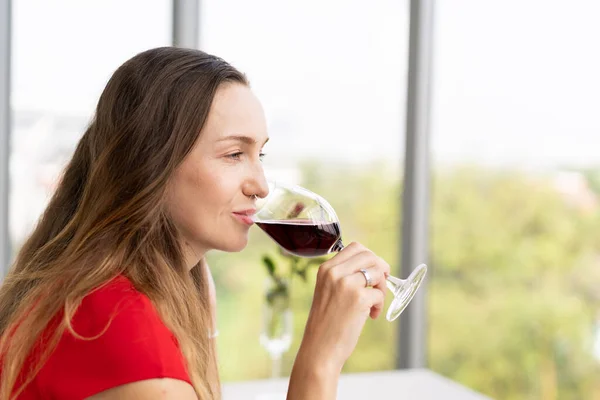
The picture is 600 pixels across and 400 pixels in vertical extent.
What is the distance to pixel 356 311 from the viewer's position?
1.45m

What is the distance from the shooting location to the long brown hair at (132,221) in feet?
4.44

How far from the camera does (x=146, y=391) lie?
4.00 feet

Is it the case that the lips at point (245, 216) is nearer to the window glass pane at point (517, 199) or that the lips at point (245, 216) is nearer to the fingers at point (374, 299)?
the fingers at point (374, 299)

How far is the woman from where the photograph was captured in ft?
4.29

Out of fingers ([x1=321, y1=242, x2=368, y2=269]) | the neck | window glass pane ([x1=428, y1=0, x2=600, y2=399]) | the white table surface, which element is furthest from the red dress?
window glass pane ([x1=428, y1=0, x2=600, y2=399])

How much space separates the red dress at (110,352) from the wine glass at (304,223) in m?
0.36

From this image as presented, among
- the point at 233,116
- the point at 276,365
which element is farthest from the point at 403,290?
the point at 276,365

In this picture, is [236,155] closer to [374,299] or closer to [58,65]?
[374,299]

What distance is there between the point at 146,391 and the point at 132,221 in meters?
0.35

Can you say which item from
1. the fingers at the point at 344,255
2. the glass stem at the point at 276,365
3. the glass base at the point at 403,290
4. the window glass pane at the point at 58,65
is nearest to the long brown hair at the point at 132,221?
the fingers at the point at 344,255

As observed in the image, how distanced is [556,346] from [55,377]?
3062 millimetres

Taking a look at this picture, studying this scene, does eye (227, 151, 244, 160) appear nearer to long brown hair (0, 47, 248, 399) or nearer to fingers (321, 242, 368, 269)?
long brown hair (0, 47, 248, 399)

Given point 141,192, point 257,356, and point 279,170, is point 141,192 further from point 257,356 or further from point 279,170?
point 257,356

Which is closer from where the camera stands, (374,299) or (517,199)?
(374,299)
